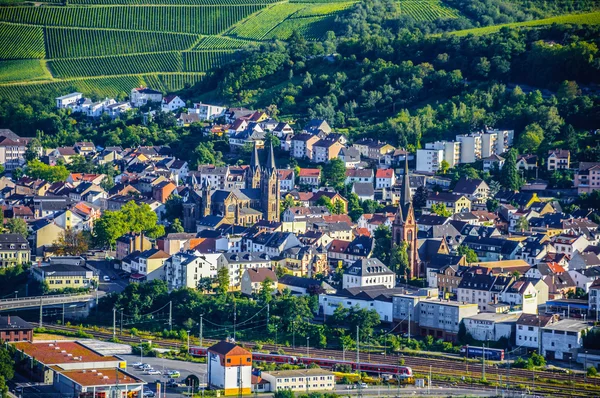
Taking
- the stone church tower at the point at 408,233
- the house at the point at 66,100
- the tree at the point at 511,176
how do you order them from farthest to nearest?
the house at the point at 66,100
the tree at the point at 511,176
the stone church tower at the point at 408,233

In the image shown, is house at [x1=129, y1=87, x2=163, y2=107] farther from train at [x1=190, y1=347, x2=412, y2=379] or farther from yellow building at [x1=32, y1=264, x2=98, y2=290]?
train at [x1=190, y1=347, x2=412, y2=379]

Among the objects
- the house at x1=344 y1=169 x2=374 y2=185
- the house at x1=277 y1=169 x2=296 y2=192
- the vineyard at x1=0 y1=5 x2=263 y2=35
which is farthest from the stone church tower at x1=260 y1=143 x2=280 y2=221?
the vineyard at x1=0 y1=5 x2=263 y2=35

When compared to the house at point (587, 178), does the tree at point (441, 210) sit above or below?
below

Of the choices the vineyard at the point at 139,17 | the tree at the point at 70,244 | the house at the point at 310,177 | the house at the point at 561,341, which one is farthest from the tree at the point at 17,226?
the vineyard at the point at 139,17

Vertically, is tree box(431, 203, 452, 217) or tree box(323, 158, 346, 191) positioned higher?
tree box(323, 158, 346, 191)

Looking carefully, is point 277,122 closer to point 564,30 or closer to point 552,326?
point 564,30

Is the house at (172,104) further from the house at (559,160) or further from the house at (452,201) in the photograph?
the house at (559,160)
